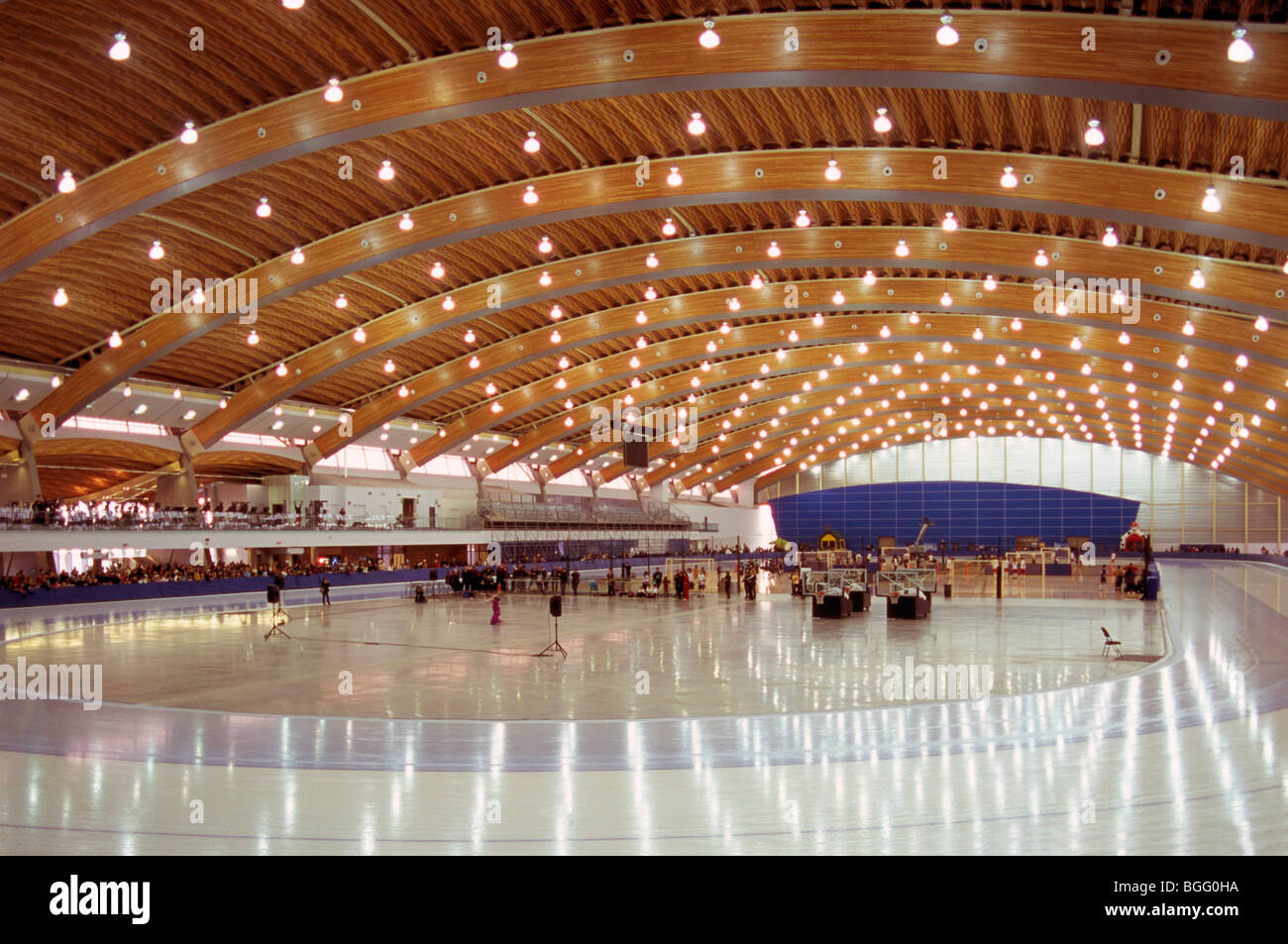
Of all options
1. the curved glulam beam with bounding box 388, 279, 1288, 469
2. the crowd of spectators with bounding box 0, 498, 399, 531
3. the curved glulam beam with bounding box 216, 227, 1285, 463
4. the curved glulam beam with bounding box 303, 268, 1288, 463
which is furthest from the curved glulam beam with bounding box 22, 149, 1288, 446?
the crowd of spectators with bounding box 0, 498, 399, 531

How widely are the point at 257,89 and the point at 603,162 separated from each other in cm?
756

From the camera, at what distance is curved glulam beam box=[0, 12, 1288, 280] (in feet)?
45.8

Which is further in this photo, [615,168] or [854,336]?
[854,336]

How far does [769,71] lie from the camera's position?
15844mm

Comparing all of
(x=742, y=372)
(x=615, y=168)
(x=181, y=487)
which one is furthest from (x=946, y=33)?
(x=181, y=487)

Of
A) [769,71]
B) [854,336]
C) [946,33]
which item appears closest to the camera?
[946,33]

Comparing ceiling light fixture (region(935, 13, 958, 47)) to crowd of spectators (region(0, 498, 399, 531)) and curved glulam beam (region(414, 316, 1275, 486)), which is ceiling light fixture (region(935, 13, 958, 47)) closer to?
curved glulam beam (region(414, 316, 1275, 486))

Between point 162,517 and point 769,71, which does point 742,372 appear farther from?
point 769,71

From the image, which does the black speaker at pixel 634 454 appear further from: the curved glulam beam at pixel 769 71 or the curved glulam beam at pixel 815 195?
the curved glulam beam at pixel 769 71

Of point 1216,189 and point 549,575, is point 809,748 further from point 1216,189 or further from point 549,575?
point 549,575

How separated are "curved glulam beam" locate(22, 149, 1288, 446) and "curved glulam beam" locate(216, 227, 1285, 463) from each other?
530cm

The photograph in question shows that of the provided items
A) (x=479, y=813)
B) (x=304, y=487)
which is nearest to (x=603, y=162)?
(x=479, y=813)

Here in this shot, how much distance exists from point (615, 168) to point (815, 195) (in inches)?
184

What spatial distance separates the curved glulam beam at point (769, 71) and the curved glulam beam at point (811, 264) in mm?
11195
